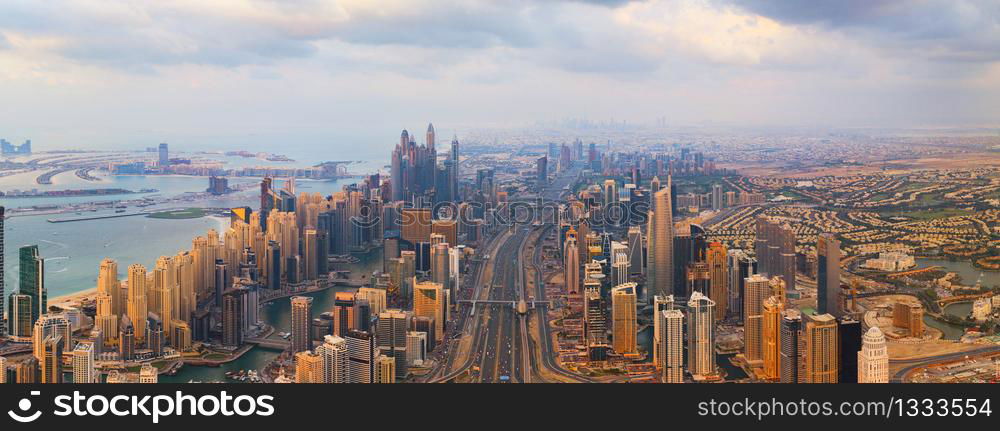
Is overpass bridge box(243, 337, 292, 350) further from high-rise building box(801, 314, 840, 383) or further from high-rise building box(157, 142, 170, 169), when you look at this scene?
high-rise building box(157, 142, 170, 169)

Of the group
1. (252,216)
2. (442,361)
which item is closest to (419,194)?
(252,216)

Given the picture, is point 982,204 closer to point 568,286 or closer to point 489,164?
point 568,286

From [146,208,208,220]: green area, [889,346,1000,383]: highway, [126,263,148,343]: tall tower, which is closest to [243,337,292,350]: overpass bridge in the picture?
[126,263,148,343]: tall tower

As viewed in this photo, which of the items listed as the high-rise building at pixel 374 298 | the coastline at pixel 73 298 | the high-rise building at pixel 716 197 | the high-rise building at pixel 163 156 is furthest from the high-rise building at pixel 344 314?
the high-rise building at pixel 163 156

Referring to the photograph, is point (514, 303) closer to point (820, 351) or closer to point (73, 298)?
point (820, 351)

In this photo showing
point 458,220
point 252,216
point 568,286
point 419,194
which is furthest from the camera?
point 419,194

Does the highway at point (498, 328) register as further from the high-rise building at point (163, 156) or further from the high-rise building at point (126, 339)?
the high-rise building at point (163, 156)
